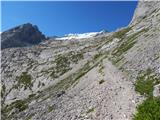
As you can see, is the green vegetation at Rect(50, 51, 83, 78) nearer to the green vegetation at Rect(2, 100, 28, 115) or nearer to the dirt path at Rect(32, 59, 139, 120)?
the green vegetation at Rect(2, 100, 28, 115)

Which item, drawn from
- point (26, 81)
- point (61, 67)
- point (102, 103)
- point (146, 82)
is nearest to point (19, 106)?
point (102, 103)

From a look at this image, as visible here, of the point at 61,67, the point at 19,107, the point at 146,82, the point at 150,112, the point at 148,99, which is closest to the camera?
the point at 150,112

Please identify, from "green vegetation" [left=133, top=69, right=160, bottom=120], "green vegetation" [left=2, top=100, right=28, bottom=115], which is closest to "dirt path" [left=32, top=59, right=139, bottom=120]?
"green vegetation" [left=133, top=69, right=160, bottom=120]

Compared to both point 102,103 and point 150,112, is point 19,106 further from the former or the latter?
point 150,112

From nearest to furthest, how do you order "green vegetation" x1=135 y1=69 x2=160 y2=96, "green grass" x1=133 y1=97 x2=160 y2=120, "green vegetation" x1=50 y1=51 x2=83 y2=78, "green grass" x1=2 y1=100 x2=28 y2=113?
"green grass" x1=133 y1=97 x2=160 y2=120 < "green vegetation" x1=135 y1=69 x2=160 y2=96 < "green grass" x1=2 y1=100 x2=28 y2=113 < "green vegetation" x1=50 y1=51 x2=83 y2=78

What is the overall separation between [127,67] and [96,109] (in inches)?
819

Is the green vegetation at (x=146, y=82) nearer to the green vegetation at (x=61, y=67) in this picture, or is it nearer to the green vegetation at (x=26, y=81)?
the green vegetation at (x=61, y=67)

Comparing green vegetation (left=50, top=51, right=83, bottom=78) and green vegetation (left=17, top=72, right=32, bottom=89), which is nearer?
green vegetation (left=50, top=51, right=83, bottom=78)

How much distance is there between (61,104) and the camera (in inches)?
1665

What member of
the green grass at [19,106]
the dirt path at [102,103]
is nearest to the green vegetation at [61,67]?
the green grass at [19,106]

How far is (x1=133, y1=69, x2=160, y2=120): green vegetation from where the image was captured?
71.6ft

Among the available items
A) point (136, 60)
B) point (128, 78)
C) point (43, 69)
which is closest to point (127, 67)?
point (136, 60)

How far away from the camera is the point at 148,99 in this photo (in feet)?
95.1

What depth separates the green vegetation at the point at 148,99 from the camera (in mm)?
21834
